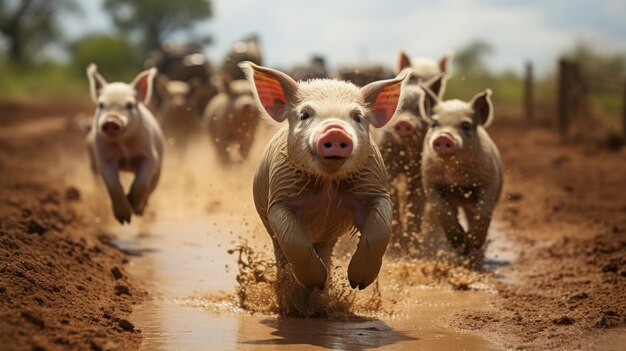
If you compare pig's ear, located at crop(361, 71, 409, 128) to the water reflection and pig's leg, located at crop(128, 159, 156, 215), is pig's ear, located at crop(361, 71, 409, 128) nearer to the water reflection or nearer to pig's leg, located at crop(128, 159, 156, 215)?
the water reflection

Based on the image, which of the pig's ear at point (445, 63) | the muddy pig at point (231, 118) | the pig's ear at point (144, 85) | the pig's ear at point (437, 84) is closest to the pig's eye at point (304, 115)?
the pig's ear at point (437, 84)

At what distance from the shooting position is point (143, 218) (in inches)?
450

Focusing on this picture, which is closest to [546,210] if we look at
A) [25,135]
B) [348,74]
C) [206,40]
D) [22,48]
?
[348,74]

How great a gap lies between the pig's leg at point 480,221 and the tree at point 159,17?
41.9 meters

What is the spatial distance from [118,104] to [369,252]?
4546mm

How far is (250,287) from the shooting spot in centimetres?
683

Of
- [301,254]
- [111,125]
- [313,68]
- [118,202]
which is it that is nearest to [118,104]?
[111,125]

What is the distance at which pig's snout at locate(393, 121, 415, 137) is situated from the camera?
870 cm

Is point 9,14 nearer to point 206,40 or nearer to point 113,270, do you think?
point 206,40

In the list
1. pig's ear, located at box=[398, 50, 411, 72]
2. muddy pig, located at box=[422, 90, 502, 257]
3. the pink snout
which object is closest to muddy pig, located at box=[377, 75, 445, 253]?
muddy pig, located at box=[422, 90, 502, 257]

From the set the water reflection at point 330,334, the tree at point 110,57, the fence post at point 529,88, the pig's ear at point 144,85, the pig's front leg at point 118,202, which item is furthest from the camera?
the tree at point 110,57

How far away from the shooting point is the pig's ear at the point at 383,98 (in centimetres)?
629

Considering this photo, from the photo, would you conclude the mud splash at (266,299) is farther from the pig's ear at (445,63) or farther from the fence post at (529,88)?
the fence post at (529,88)

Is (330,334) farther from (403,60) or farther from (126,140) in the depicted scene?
(403,60)
